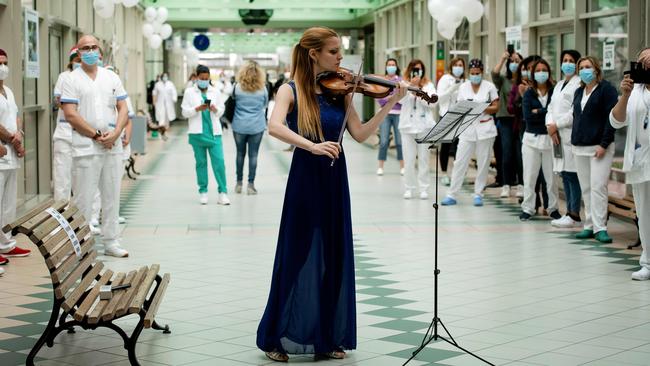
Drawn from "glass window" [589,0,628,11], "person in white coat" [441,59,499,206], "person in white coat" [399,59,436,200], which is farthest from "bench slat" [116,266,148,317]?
"glass window" [589,0,628,11]

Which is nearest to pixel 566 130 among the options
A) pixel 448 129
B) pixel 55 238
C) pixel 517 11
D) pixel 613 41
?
pixel 613 41

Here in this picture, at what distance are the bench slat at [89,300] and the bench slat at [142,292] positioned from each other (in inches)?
8.4

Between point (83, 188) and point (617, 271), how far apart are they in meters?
4.30

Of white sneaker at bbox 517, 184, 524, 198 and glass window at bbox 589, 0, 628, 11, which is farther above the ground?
glass window at bbox 589, 0, 628, 11

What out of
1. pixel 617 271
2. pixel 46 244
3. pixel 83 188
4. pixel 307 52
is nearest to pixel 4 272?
pixel 83 188

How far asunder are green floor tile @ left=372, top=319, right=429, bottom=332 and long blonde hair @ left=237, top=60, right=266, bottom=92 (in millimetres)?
8134

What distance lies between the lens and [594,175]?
10008mm

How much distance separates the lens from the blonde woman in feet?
47.6

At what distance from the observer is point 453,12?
59.1 ft

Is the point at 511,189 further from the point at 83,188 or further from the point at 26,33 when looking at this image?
the point at 83,188

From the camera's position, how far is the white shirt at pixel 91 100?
8875 mm

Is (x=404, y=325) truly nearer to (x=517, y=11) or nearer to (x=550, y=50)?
(x=550, y=50)

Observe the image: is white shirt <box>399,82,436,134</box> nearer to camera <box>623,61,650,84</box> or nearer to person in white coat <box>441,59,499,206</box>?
person in white coat <box>441,59,499,206</box>

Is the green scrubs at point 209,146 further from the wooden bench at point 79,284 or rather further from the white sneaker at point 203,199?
the wooden bench at point 79,284
